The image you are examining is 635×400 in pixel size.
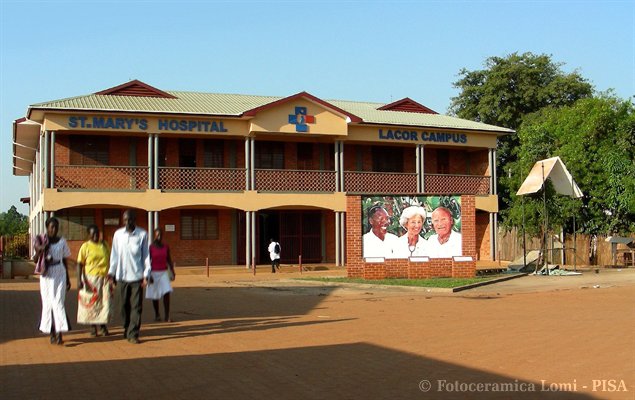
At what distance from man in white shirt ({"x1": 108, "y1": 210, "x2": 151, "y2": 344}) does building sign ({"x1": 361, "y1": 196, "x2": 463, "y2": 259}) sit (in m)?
12.9

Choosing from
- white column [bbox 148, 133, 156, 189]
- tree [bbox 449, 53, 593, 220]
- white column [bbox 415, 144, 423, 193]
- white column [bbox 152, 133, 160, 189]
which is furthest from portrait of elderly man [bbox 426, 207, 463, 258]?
tree [bbox 449, 53, 593, 220]

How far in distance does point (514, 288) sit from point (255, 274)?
1120 centimetres

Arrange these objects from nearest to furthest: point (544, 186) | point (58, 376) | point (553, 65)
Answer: point (58, 376)
point (544, 186)
point (553, 65)

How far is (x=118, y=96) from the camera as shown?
31.2 meters

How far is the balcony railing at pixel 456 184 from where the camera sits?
32.9 metres

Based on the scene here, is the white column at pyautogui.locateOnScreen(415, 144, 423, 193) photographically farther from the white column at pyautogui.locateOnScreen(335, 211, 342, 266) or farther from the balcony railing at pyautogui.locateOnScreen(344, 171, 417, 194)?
the white column at pyautogui.locateOnScreen(335, 211, 342, 266)

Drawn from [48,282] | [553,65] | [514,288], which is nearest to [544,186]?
[514,288]

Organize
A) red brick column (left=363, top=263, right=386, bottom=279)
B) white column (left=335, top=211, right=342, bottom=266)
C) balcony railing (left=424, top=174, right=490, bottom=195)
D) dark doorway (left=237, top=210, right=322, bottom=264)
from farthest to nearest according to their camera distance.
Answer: balcony railing (left=424, top=174, right=490, bottom=195) < dark doorway (left=237, top=210, right=322, bottom=264) < white column (left=335, top=211, right=342, bottom=266) < red brick column (left=363, top=263, right=386, bottom=279)

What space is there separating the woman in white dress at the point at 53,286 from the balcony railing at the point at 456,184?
79.6 feet

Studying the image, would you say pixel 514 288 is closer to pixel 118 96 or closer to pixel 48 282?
pixel 48 282

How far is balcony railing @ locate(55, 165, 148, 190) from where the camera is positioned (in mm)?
27625

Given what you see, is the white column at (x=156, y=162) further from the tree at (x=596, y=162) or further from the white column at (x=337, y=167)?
the tree at (x=596, y=162)

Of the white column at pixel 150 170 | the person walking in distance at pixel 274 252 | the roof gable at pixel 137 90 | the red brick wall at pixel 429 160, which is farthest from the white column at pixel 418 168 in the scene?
the white column at pixel 150 170

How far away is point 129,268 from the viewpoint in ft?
32.9
